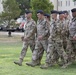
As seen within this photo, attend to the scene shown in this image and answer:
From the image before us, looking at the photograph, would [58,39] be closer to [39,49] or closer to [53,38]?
[53,38]

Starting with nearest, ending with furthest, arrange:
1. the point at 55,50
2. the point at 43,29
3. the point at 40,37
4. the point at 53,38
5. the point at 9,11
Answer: the point at 53,38
the point at 55,50
the point at 40,37
the point at 43,29
the point at 9,11

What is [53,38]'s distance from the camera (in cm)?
1218

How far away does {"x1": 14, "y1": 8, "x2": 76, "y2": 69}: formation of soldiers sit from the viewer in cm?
1217

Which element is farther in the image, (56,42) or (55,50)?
Answer: (55,50)

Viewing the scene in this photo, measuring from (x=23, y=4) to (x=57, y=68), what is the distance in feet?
233

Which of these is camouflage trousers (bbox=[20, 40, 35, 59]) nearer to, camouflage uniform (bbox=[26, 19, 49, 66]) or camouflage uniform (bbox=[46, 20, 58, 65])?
camouflage uniform (bbox=[26, 19, 49, 66])

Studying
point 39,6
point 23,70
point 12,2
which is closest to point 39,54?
point 23,70

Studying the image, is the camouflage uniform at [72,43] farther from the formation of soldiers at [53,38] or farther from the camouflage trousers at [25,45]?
the camouflage trousers at [25,45]

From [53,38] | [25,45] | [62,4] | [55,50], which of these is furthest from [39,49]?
[62,4]

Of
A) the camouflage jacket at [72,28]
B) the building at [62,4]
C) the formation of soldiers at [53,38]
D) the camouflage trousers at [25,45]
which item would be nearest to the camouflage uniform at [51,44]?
the formation of soldiers at [53,38]

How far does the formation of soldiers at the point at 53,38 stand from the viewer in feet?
39.9

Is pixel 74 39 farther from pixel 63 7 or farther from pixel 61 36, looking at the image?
pixel 63 7

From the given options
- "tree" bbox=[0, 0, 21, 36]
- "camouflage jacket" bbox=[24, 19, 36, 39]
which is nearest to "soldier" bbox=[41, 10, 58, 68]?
"camouflage jacket" bbox=[24, 19, 36, 39]

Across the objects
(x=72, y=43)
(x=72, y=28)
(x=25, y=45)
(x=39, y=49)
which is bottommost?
(x=39, y=49)
